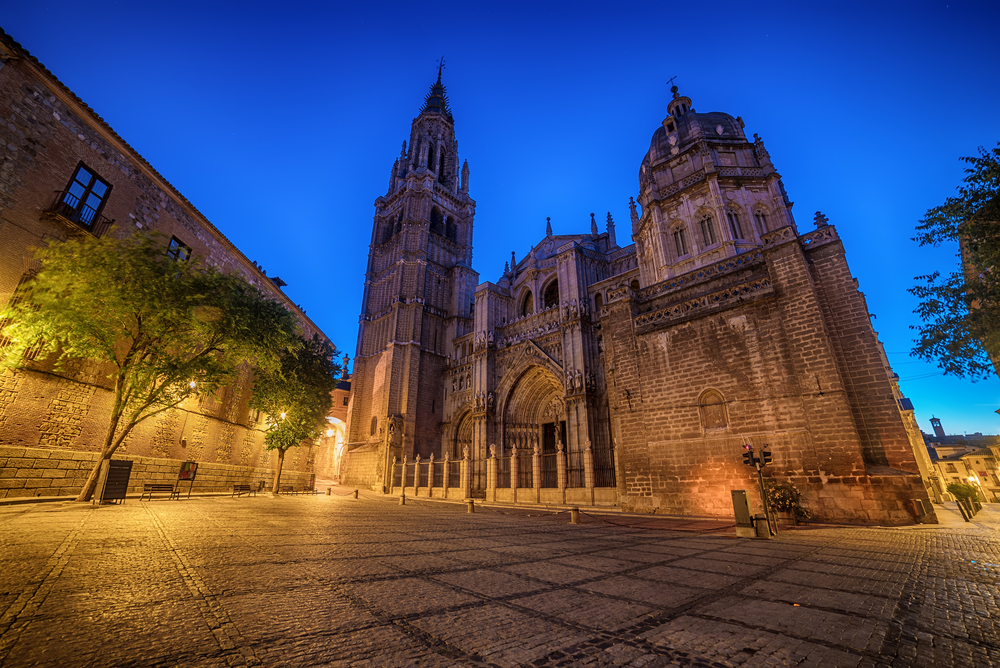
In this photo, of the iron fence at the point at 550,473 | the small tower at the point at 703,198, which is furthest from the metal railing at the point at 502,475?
the small tower at the point at 703,198

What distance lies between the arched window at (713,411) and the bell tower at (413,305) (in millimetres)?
19145

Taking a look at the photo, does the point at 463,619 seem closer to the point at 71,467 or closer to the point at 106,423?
the point at 71,467

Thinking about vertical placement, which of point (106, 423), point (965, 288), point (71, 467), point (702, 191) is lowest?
point (71, 467)

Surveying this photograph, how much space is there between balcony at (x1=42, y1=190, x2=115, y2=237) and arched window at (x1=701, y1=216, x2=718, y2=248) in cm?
2183

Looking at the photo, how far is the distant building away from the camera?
31.1 feet

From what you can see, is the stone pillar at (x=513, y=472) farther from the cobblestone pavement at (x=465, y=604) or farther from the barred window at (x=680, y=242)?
the cobblestone pavement at (x=465, y=604)

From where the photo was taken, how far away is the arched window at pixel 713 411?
1073 cm

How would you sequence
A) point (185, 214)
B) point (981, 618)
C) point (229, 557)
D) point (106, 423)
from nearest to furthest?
1. point (981, 618)
2. point (229, 557)
3. point (106, 423)
4. point (185, 214)

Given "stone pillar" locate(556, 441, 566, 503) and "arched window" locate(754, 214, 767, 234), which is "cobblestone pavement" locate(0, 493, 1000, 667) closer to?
"stone pillar" locate(556, 441, 566, 503)

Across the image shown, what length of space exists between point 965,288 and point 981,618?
1331 centimetres

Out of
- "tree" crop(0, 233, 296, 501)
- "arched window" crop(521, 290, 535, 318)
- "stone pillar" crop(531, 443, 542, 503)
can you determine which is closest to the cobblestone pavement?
"tree" crop(0, 233, 296, 501)

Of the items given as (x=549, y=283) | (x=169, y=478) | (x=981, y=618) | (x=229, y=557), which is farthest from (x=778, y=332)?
(x=169, y=478)

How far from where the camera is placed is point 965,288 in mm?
10719

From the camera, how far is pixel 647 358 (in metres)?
12.7
